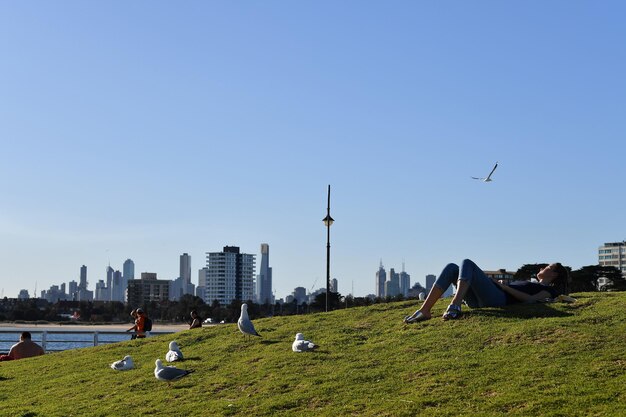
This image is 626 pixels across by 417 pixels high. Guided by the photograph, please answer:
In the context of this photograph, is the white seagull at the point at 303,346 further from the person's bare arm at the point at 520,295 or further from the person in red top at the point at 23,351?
the person in red top at the point at 23,351

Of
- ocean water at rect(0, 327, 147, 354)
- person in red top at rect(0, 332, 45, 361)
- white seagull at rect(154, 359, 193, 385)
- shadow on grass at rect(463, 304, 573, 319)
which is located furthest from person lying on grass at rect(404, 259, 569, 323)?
ocean water at rect(0, 327, 147, 354)

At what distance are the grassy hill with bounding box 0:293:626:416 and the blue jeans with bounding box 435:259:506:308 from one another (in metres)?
0.36

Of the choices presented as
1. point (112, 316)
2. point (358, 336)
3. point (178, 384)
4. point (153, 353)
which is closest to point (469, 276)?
point (358, 336)

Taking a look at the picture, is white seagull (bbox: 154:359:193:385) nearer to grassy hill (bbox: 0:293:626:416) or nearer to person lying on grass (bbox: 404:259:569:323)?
grassy hill (bbox: 0:293:626:416)

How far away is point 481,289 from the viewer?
49.7 feet

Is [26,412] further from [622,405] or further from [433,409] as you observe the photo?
[622,405]

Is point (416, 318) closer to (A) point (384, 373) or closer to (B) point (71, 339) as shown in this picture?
(A) point (384, 373)

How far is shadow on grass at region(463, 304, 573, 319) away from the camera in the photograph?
47.4ft

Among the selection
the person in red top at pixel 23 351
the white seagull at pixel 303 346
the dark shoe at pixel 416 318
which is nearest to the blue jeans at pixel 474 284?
the dark shoe at pixel 416 318

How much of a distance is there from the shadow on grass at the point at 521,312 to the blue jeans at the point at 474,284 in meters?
0.20

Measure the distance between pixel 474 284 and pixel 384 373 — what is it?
3715 millimetres

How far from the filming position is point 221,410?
1111 centimetres

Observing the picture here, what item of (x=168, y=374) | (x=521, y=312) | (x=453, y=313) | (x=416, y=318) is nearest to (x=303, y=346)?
(x=416, y=318)

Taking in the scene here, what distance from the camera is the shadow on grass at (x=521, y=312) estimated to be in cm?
1445
